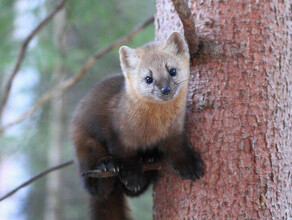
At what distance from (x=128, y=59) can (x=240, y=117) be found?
3.76ft

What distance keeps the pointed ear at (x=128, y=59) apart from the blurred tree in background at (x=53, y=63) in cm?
138

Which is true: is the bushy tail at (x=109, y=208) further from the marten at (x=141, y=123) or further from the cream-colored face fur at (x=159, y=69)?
the cream-colored face fur at (x=159, y=69)

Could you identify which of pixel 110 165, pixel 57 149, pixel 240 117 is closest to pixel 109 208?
pixel 110 165

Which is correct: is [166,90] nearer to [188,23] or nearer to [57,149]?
[188,23]

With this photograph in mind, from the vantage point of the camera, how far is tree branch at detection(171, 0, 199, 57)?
2477 mm

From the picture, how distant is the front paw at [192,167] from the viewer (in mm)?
2805

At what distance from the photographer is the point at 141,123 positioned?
3.20 m

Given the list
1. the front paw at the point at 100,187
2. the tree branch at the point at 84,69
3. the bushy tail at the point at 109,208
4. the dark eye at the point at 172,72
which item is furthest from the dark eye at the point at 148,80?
the tree branch at the point at 84,69

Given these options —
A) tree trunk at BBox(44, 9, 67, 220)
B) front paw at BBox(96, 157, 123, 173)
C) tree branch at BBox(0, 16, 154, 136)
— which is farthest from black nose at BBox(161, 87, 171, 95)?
tree trunk at BBox(44, 9, 67, 220)

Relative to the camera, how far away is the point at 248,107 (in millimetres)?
2801

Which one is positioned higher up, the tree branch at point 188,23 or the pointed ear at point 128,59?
the tree branch at point 188,23

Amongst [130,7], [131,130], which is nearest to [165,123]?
[131,130]

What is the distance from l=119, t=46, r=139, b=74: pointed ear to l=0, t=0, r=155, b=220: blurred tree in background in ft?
4.51

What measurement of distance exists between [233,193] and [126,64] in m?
1.43
